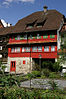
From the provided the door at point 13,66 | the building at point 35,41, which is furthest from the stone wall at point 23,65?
the door at point 13,66

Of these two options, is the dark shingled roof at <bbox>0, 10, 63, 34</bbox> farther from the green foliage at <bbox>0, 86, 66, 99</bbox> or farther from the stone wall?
the green foliage at <bbox>0, 86, 66, 99</bbox>

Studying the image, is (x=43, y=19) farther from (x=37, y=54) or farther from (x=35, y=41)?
(x=37, y=54)

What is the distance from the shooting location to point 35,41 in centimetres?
3008

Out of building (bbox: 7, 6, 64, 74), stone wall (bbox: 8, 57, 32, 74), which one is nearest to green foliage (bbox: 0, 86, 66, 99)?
building (bbox: 7, 6, 64, 74)

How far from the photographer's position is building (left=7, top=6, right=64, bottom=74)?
28.5m

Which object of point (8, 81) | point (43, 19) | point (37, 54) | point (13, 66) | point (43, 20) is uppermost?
point (43, 19)

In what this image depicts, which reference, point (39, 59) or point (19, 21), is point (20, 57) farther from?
point (19, 21)

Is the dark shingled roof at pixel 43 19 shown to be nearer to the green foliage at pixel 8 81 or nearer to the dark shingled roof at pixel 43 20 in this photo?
the dark shingled roof at pixel 43 20

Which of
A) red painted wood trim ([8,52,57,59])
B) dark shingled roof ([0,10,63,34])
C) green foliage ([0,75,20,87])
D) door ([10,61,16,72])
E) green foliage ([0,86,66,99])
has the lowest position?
door ([10,61,16,72])

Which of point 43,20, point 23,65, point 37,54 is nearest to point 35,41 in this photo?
point 37,54

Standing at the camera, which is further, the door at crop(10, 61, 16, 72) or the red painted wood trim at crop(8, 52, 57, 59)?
the door at crop(10, 61, 16, 72)

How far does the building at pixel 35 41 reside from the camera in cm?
2850

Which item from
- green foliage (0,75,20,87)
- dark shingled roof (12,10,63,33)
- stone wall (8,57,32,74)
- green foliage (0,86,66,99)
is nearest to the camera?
green foliage (0,86,66,99)

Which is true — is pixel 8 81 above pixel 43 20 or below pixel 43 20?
below
